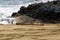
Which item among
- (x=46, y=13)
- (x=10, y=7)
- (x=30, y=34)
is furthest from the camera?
(x=10, y=7)

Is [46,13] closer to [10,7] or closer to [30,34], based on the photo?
[30,34]

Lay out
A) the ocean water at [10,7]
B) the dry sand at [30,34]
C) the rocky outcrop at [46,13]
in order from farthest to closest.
Result: the ocean water at [10,7] < the rocky outcrop at [46,13] < the dry sand at [30,34]

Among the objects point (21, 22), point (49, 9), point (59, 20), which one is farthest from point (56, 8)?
point (21, 22)

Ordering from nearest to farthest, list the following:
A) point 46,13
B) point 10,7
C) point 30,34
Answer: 1. point 30,34
2. point 46,13
3. point 10,7

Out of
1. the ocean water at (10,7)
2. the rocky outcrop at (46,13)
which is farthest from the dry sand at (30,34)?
the ocean water at (10,7)

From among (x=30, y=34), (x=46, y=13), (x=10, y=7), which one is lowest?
(x=30, y=34)

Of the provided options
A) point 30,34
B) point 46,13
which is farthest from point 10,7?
point 30,34

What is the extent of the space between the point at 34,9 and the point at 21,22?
1849 millimetres

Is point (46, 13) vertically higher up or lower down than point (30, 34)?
higher up

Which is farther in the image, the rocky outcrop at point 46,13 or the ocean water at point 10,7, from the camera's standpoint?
the ocean water at point 10,7

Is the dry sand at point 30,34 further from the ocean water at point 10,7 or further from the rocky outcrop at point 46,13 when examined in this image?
the ocean water at point 10,7

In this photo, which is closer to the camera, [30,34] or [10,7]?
[30,34]

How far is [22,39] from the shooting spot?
3.55 meters

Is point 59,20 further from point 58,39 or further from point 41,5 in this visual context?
point 58,39
